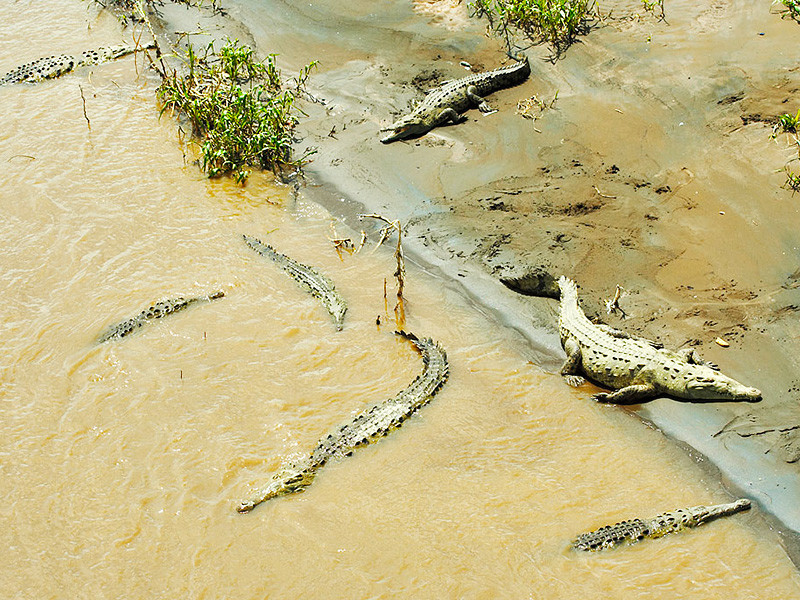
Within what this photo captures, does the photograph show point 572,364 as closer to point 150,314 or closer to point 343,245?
point 343,245

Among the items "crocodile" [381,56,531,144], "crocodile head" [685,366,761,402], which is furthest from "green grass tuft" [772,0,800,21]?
"crocodile head" [685,366,761,402]

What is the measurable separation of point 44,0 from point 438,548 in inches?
460

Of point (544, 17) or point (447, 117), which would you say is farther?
point (544, 17)

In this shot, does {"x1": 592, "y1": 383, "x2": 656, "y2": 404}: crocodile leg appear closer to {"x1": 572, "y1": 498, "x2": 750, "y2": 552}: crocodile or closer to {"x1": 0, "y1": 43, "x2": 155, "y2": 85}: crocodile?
{"x1": 572, "y1": 498, "x2": 750, "y2": 552}: crocodile

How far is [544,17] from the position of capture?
9789mm

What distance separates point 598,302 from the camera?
263 inches

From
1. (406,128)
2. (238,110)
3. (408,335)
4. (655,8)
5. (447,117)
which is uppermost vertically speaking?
(655,8)

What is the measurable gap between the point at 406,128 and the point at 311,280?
8.46 ft

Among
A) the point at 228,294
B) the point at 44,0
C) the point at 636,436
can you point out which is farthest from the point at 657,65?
the point at 44,0

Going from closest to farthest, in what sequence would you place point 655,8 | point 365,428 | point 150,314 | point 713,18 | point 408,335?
point 365,428, point 408,335, point 150,314, point 713,18, point 655,8

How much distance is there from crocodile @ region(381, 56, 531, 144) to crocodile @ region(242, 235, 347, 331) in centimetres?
209

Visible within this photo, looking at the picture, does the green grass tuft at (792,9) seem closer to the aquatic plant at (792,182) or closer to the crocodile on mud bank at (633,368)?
the aquatic plant at (792,182)

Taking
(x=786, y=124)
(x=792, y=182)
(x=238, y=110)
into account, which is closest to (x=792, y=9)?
(x=786, y=124)

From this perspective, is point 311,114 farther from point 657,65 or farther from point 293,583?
point 293,583
